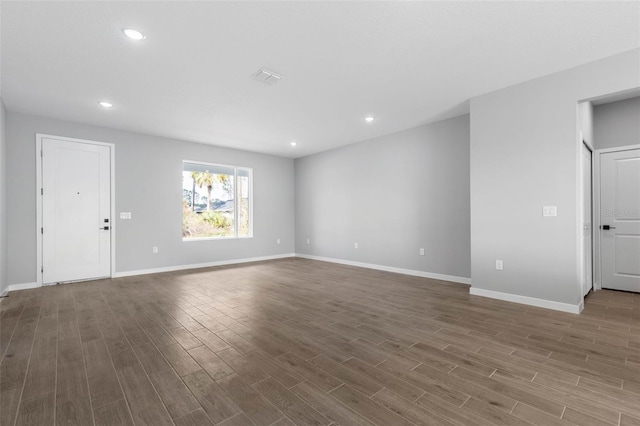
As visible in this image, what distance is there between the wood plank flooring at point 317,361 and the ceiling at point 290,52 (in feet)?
8.98

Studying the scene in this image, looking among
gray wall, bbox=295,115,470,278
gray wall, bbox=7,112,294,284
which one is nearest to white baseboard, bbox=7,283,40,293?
gray wall, bbox=7,112,294,284

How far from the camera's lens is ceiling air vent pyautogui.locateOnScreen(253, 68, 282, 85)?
3215 mm

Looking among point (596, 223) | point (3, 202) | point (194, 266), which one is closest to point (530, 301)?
point (596, 223)

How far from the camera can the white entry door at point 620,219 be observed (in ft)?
13.1

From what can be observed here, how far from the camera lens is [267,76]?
10.8ft

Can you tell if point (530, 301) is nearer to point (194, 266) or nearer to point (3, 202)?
point (194, 266)

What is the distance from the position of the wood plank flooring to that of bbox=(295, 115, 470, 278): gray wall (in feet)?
4.52

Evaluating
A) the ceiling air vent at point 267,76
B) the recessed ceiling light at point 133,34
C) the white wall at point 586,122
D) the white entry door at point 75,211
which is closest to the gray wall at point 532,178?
the white wall at point 586,122

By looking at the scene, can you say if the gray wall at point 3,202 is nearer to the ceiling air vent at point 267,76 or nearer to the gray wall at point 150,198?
the gray wall at point 150,198

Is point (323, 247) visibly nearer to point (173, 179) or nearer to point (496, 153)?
point (173, 179)

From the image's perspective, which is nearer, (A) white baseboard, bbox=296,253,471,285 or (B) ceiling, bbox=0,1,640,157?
(B) ceiling, bbox=0,1,640,157

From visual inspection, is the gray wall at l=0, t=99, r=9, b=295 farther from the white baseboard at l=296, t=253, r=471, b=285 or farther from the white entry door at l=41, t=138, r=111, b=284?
the white baseboard at l=296, t=253, r=471, b=285

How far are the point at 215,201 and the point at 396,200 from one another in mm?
4171

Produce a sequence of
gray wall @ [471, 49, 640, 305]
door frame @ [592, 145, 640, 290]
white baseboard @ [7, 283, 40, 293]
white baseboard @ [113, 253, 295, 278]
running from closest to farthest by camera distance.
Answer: gray wall @ [471, 49, 640, 305] < door frame @ [592, 145, 640, 290] < white baseboard @ [7, 283, 40, 293] < white baseboard @ [113, 253, 295, 278]
